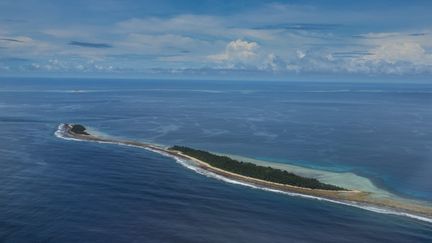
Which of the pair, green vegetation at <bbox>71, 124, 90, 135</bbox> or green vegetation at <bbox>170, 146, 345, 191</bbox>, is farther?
green vegetation at <bbox>71, 124, 90, 135</bbox>

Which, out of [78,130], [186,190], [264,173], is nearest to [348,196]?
[264,173]

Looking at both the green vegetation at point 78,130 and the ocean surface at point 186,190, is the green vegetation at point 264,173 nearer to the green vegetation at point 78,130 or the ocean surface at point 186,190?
the ocean surface at point 186,190

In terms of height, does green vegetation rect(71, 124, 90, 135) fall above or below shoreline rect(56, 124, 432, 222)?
above

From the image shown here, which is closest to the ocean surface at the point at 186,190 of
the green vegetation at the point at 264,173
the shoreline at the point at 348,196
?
the shoreline at the point at 348,196

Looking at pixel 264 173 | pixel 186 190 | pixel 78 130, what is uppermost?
pixel 78 130

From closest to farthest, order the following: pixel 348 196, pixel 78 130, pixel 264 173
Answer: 1. pixel 348 196
2. pixel 264 173
3. pixel 78 130

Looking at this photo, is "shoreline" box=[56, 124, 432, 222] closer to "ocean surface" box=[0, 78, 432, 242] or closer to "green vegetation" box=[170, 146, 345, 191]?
"green vegetation" box=[170, 146, 345, 191]

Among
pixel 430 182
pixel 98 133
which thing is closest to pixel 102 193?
pixel 430 182

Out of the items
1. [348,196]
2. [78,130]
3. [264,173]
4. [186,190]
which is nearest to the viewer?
[348,196]

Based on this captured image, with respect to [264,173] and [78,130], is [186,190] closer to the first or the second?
[264,173]

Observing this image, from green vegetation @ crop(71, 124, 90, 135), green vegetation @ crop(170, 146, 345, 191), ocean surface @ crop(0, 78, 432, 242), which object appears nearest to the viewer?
ocean surface @ crop(0, 78, 432, 242)

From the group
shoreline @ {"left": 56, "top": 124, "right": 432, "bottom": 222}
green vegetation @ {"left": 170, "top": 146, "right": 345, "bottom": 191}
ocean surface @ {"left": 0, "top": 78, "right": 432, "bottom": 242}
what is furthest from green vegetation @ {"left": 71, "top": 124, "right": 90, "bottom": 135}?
shoreline @ {"left": 56, "top": 124, "right": 432, "bottom": 222}
